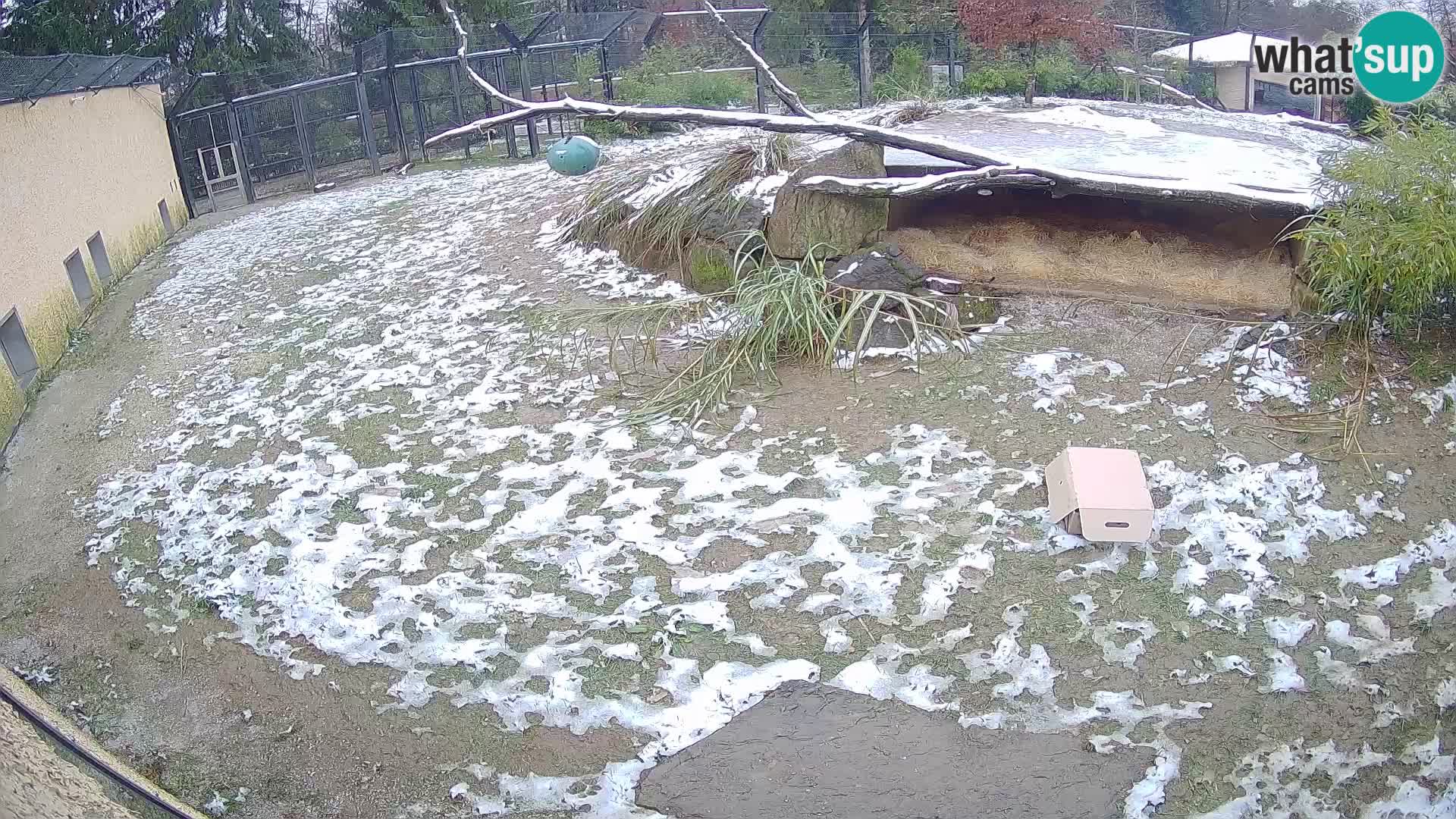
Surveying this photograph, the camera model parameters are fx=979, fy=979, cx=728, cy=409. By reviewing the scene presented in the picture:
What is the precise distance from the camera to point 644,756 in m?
2.65

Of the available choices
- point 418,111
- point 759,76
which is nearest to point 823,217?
point 418,111

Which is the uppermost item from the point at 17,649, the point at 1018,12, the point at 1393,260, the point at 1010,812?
the point at 1018,12

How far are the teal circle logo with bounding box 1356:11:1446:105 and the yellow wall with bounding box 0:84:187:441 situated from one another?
9.21m

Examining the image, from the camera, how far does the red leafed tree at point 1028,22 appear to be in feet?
39.1

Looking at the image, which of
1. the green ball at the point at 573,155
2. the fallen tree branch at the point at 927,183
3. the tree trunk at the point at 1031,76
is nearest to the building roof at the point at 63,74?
the green ball at the point at 573,155

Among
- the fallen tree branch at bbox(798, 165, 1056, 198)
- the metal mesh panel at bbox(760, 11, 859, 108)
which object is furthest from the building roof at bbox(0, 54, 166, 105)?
the metal mesh panel at bbox(760, 11, 859, 108)

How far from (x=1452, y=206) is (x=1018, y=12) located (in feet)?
29.7

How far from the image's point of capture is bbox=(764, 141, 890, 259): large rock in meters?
5.06

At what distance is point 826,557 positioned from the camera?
11.0 feet

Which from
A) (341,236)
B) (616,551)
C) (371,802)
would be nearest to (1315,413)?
(616,551)

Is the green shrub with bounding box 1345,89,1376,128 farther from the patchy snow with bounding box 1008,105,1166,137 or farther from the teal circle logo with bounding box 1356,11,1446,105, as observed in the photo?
the patchy snow with bounding box 1008,105,1166,137

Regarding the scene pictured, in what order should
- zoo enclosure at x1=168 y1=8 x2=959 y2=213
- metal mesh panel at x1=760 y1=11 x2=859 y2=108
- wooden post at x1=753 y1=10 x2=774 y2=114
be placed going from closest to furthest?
1. zoo enclosure at x1=168 y1=8 x2=959 y2=213
2. wooden post at x1=753 y1=10 x2=774 y2=114
3. metal mesh panel at x1=760 y1=11 x2=859 y2=108

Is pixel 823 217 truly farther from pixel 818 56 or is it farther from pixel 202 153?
pixel 818 56

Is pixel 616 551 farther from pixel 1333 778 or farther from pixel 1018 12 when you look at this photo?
pixel 1018 12
